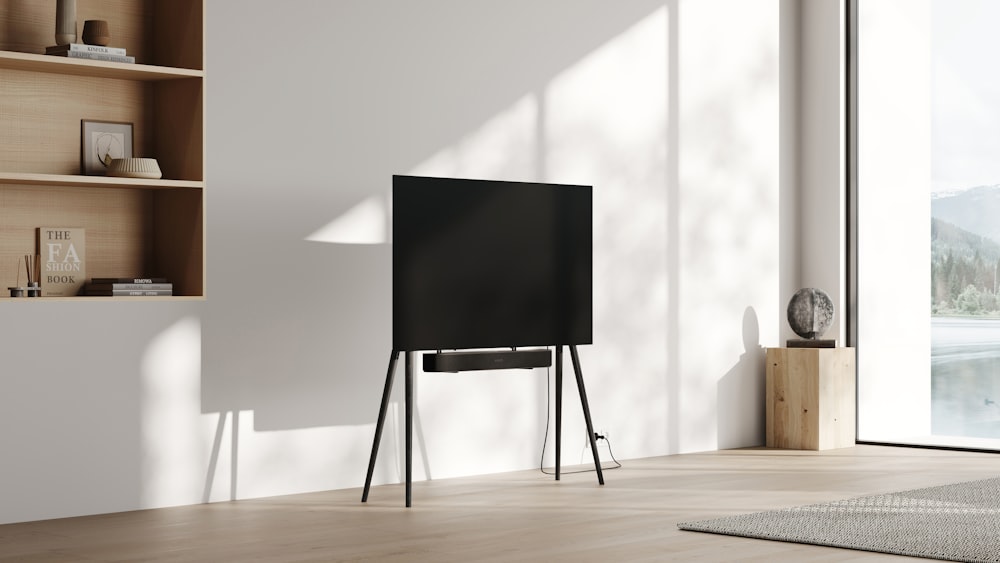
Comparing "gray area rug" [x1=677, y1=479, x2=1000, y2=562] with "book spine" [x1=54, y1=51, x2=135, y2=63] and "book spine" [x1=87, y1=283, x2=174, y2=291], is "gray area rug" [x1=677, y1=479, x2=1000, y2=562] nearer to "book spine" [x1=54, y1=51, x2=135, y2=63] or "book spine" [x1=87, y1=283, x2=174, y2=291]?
"book spine" [x1=87, y1=283, x2=174, y2=291]

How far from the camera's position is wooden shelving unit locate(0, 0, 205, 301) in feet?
14.6

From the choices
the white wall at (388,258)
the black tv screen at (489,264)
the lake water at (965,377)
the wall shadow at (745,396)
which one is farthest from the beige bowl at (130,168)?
the lake water at (965,377)

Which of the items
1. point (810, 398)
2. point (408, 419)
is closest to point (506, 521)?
point (408, 419)

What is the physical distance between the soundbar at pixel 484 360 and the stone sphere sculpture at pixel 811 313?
83.2 inches

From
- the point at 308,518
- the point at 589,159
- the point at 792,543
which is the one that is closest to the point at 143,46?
the point at 308,518

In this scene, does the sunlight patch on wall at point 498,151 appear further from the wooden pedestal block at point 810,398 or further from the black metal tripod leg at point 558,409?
the wooden pedestal block at point 810,398

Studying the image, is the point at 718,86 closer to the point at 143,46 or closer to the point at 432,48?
the point at 432,48

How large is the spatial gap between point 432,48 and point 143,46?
1407 mm

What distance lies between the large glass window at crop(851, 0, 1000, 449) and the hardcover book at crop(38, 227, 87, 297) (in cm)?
446

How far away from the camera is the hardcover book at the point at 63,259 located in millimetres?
4457

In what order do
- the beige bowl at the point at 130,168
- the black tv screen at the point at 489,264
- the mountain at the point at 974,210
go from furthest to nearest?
the mountain at the point at 974,210 < the black tv screen at the point at 489,264 < the beige bowl at the point at 130,168

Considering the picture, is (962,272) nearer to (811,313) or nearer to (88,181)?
(811,313)

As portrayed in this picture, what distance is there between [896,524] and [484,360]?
1693 mm

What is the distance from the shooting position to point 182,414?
16.3 ft
